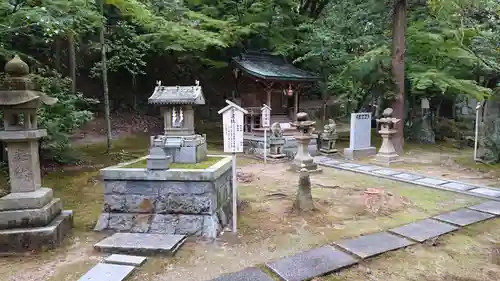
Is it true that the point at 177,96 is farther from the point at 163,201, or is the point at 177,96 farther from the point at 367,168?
the point at 367,168

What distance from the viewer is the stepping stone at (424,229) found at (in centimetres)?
482

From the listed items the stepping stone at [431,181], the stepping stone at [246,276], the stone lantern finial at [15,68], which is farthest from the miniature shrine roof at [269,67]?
the stepping stone at [246,276]

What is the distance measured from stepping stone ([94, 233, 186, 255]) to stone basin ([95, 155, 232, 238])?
10.1 inches

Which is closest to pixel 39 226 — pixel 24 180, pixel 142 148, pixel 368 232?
pixel 24 180

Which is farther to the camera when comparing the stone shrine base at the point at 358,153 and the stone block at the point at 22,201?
the stone shrine base at the point at 358,153

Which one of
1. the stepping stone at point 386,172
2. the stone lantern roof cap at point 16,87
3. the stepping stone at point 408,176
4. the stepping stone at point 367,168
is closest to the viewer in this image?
the stone lantern roof cap at point 16,87

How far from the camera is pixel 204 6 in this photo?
16453 millimetres

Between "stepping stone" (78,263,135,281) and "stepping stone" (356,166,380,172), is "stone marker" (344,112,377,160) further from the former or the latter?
"stepping stone" (78,263,135,281)

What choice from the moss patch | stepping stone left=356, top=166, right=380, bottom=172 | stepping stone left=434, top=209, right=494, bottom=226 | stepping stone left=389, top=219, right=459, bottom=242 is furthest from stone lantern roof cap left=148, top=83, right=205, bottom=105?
stepping stone left=356, top=166, right=380, bottom=172

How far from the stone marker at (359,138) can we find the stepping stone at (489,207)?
5258 millimetres

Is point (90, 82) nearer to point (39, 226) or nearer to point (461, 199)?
point (39, 226)

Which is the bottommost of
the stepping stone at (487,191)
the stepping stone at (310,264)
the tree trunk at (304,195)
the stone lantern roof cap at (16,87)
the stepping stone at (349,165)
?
the stepping stone at (310,264)

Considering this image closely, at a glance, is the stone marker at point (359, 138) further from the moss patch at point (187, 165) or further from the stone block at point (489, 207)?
the moss patch at point (187, 165)

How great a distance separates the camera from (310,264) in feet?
13.2
